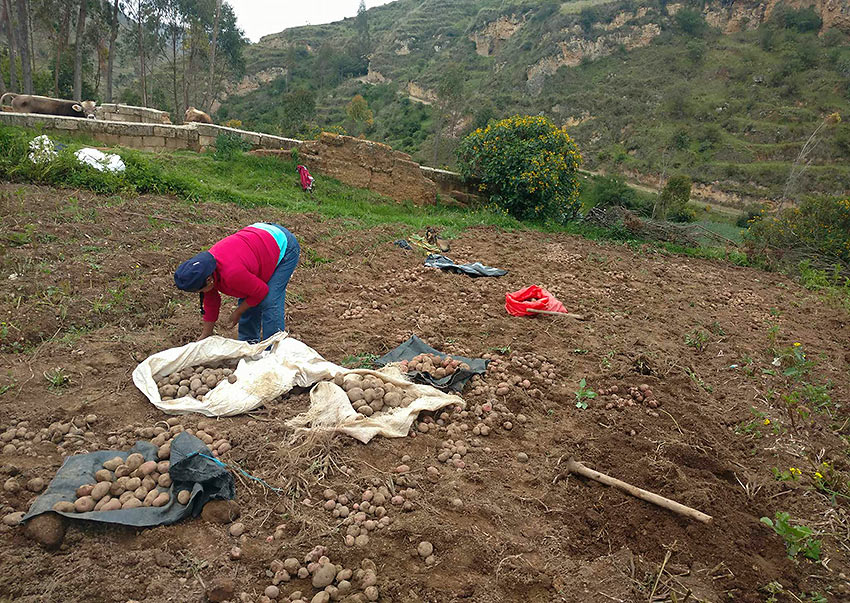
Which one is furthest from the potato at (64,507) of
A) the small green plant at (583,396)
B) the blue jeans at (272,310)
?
the small green plant at (583,396)

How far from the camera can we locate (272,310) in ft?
12.1

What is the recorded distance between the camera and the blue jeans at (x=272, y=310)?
3.69m

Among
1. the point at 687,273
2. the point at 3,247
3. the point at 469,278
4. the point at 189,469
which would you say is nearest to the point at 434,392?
the point at 189,469

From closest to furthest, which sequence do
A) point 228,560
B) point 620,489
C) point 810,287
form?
point 228,560 < point 620,489 < point 810,287

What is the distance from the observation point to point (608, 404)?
345cm

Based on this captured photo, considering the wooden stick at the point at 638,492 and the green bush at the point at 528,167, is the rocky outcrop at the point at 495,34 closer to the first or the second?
the green bush at the point at 528,167

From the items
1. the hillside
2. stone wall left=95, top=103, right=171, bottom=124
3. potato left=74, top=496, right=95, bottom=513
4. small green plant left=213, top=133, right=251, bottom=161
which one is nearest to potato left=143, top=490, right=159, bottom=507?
potato left=74, top=496, right=95, bottom=513

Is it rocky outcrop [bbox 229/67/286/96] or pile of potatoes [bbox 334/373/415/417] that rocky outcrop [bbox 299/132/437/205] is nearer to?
pile of potatoes [bbox 334/373/415/417]

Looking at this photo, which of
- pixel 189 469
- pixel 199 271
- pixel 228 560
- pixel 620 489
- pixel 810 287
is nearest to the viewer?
pixel 228 560

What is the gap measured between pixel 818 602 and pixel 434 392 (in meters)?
2.17

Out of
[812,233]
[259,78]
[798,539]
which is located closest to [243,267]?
[798,539]

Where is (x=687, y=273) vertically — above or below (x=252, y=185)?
below

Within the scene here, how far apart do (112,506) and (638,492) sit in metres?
2.60

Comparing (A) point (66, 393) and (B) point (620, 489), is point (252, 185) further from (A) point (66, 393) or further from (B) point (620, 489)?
(B) point (620, 489)
